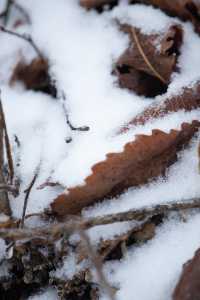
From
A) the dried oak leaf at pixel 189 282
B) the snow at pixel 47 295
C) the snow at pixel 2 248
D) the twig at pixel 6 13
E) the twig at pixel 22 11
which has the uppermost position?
the dried oak leaf at pixel 189 282

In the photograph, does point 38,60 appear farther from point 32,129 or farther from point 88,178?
point 88,178

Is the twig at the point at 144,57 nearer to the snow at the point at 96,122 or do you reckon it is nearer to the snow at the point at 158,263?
the snow at the point at 96,122

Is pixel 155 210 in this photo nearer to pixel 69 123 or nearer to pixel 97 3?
pixel 69 123

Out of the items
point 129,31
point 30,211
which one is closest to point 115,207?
point 30,211

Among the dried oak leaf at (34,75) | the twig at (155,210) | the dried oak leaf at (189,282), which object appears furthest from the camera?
the dried oak leaf at (34,75)

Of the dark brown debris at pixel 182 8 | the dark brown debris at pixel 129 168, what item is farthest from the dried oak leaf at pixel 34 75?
the dark brown debris at pixel 129 168

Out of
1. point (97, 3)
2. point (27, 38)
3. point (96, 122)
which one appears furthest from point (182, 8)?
point (27, 38)
